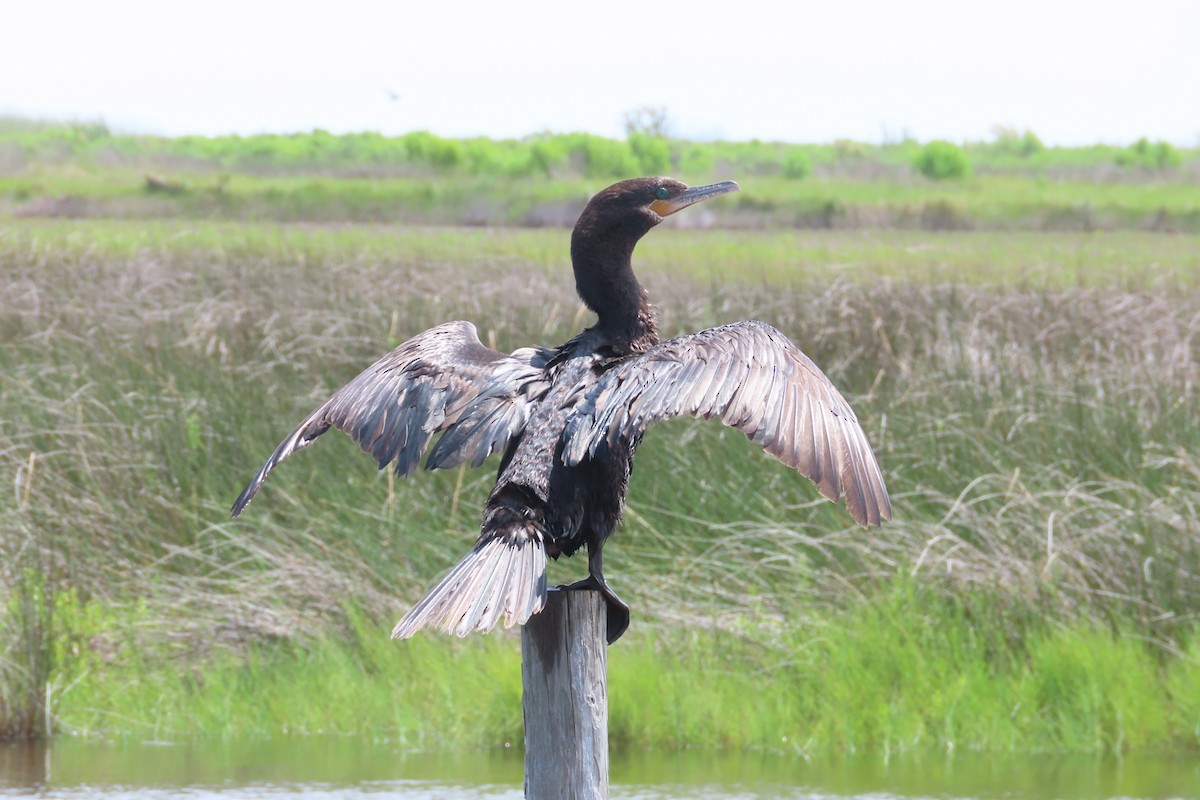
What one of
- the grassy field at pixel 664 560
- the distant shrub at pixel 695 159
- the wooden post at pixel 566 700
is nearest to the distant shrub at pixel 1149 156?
the distant shrub at pixel 695 159

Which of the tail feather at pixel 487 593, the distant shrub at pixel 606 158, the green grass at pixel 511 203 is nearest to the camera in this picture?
the tail feather at pixel 487 593

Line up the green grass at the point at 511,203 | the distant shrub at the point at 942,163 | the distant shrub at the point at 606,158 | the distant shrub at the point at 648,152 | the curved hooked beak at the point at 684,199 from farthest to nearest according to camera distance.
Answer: the distant shrub at the point at 942,163, the distant shrub at the point at 606,158, the distant shrub at the point at 648,152, the green grass at the point at 511,203, the curved hooked beak at the point at 684,199

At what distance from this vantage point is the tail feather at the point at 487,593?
3.39 m

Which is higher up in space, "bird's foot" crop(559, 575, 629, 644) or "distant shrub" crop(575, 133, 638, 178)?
"distant shrub" crop(575, 133, 638, 178)

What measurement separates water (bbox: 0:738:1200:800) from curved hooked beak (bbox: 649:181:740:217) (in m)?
2.53

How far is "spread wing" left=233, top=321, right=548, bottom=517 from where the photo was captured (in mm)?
4113

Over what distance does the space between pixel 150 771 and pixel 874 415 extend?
12.1 feet

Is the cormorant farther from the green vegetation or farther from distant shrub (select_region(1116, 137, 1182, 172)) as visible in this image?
distant shrub (select_region(1116, 137, 1182, 172))

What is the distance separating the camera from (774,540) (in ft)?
23.8

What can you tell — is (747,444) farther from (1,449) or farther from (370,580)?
(1,449)

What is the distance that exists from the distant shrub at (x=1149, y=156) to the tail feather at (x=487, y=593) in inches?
2095

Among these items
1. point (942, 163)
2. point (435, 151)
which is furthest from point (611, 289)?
point (942, 163)

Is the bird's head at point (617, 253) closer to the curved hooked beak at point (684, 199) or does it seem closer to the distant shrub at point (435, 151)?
the curved hooked beak at point (684, 199)

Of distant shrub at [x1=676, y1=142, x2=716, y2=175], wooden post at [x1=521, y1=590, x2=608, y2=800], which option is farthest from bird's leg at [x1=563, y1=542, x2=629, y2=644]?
distant shrub at [x1=676, y1=142, x2=716, y2=175]
